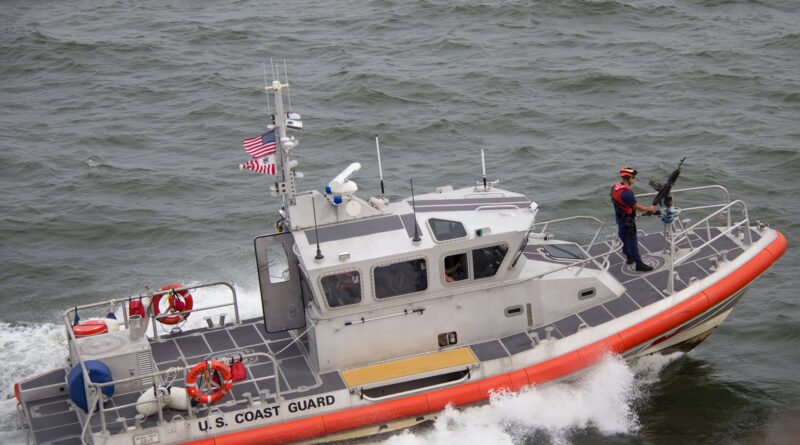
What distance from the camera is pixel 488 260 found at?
1273 centimetres

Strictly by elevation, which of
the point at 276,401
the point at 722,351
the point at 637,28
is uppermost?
the point at 637,28

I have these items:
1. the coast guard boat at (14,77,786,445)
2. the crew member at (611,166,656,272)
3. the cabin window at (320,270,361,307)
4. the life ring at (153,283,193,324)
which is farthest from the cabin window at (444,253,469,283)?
the life ring at (153,283,193,324)

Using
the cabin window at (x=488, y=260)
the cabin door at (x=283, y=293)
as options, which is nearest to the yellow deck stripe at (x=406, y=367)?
the cabin window at (x=488, y=260)

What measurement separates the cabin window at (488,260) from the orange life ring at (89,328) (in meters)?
4.59

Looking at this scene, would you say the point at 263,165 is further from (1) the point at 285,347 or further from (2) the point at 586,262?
(2) the point at 586,262

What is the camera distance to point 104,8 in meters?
31.7

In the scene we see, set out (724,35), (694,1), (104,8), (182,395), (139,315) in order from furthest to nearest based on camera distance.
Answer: (104,8) → (694,1) → (724,35) → (139,315) → (182,395)

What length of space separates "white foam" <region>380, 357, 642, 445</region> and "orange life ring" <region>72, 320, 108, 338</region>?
3722 mm

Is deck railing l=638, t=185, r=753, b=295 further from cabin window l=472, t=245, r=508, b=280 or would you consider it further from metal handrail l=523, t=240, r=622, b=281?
cabin window l=472, t=245, r=508, b=280

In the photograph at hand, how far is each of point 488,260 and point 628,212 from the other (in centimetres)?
211

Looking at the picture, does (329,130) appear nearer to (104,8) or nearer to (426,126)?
(426,126)

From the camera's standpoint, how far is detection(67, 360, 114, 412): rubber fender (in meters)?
11.8

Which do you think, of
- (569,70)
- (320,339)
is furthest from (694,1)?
→ (320,339)

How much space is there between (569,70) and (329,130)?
6089mm
